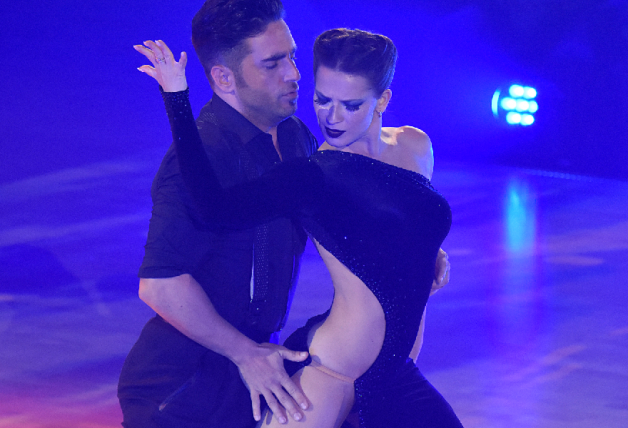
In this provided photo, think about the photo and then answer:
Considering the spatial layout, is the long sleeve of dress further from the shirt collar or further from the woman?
the shirt collar

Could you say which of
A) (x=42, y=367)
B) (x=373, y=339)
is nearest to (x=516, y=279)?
(x=42, y=367)

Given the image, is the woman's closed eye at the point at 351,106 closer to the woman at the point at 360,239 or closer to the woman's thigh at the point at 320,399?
the woman at the point at 360,239

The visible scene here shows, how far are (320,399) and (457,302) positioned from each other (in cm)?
290

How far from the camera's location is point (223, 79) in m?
1.98

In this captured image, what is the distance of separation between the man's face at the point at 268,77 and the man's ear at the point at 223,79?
2cm

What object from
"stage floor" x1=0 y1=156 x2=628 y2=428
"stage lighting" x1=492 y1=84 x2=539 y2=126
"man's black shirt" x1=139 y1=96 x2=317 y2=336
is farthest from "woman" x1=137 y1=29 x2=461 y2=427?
"stage lighting" x1=492 y1=84 x2=539 y2=126

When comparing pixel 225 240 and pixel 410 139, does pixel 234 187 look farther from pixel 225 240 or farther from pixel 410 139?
pixel 410 139

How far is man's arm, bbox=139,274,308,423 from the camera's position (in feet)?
5.62

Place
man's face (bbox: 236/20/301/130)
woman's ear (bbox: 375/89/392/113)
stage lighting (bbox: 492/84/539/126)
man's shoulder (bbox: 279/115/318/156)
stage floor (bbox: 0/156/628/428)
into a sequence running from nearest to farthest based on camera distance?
woman's ear (bbox: 375/89/392/113) → man's face (bbox: 236/20/301/130) → man's shoulder (bbox: 279/115/318/156) → stage floor (bbox: 0/156/628/428) → stage lighting (bbox: 492/84/539/126)

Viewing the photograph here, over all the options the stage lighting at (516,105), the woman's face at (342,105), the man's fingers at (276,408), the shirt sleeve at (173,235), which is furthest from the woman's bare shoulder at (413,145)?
the stage lighting at (516,105)

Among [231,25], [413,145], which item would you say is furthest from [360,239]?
[231,25]

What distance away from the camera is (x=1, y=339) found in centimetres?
406

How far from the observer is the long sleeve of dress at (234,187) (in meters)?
1.59

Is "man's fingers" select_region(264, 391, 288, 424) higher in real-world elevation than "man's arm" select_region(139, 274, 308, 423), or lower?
lower
